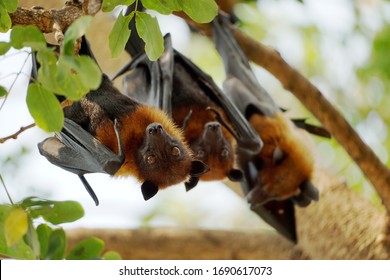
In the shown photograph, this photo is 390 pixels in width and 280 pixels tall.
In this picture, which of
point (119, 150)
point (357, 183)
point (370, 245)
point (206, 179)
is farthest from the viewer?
point (357, 183)

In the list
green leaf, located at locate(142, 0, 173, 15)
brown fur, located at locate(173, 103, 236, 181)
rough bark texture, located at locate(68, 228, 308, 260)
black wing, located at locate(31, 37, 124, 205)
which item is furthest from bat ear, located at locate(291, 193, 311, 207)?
green leaf, located at locate(142, 0, 173, 15)

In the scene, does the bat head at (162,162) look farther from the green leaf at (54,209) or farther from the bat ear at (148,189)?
the green leaf at (54,209)

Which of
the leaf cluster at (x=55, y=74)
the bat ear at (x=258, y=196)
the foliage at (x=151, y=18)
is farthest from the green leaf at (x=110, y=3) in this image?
→ the bat ear at (x=258, y=196)

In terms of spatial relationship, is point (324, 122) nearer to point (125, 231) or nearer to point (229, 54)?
point (229, 54)

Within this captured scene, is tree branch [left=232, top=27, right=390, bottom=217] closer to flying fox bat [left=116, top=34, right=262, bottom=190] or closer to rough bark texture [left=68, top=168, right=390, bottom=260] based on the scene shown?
flying fox bat [left=116, top=34, right=262, bottom=190]

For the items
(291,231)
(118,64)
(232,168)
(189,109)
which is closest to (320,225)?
(291,231)

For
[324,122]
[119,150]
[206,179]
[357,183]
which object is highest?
[119,150]

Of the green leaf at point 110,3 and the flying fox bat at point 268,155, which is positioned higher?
the green leaf at point 110,3

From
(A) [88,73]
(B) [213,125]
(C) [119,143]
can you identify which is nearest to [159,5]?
(A) [88,73]
